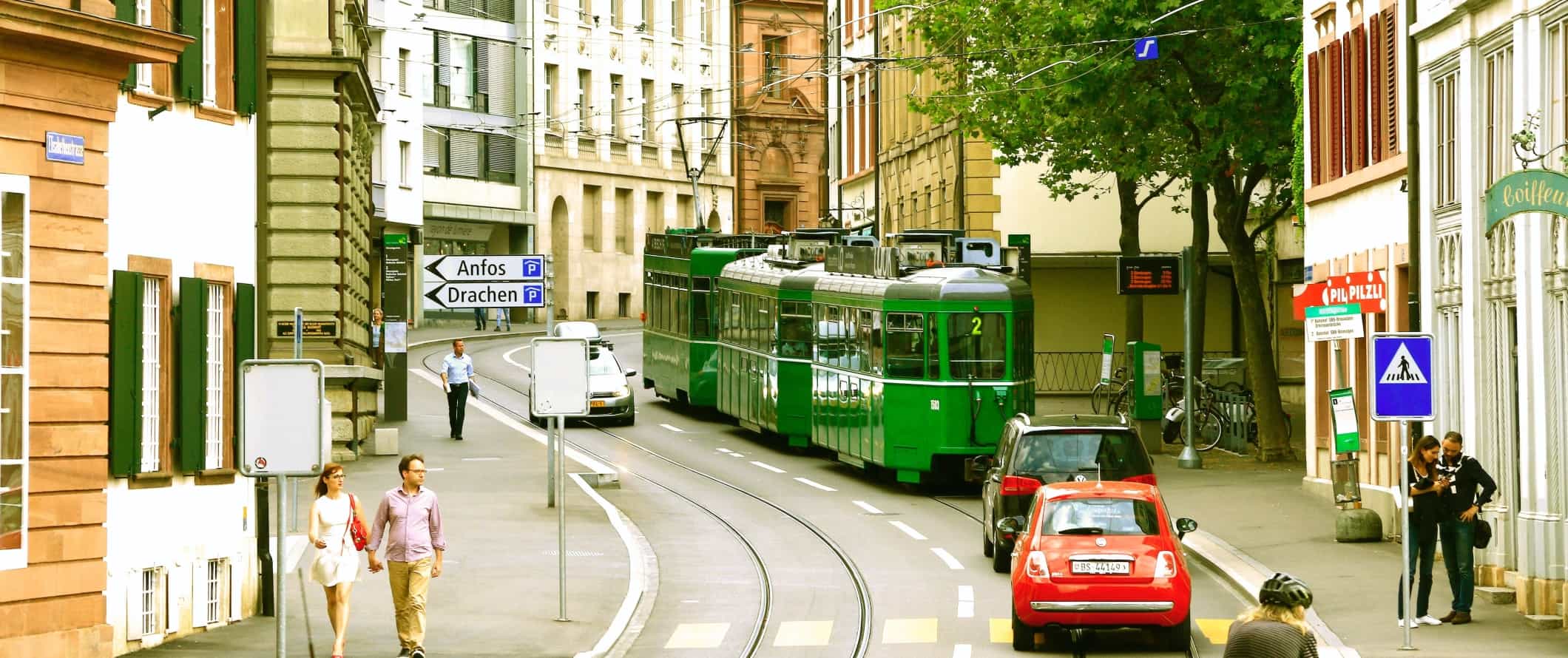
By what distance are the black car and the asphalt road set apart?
842 millimetres

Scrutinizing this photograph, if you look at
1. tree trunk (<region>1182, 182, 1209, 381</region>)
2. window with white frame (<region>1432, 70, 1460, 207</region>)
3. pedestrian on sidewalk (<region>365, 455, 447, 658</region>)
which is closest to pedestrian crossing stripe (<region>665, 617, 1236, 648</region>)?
pedestrian on sidewalk (<region>365, 455, 447, 658</region>)

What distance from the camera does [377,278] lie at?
68250 millimetres

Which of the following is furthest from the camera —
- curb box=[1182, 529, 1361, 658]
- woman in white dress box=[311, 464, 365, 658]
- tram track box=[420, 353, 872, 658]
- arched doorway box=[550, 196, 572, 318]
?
arched doorway box=[550, 196, 572, 318]

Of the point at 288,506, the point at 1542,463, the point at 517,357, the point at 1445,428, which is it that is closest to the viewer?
the point at 1542,463

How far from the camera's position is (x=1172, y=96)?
36406 millimetres

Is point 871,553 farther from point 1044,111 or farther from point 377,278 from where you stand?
point 377,278

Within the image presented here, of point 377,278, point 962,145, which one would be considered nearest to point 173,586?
point 962,145

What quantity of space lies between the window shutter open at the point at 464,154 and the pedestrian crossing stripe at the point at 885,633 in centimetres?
5888

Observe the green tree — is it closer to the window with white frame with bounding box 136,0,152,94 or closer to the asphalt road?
the asphalt road

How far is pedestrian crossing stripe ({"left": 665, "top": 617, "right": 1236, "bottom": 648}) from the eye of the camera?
1900cm

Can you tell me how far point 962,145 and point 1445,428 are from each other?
27643 mm

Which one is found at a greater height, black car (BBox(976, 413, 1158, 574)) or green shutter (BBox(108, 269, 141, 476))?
green shutter (BBox(108, 269, 141, 476))

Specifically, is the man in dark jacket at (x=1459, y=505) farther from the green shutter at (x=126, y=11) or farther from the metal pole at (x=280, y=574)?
the green shutter at (x=126, y=11)

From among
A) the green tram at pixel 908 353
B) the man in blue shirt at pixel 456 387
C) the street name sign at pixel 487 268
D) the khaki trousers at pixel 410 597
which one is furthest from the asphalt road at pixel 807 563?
the street name sign at pixel 487 268
